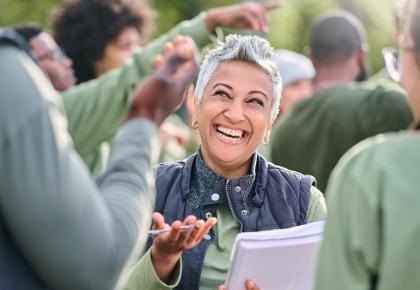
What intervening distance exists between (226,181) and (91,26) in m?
4.01

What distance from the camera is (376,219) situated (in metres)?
2.62

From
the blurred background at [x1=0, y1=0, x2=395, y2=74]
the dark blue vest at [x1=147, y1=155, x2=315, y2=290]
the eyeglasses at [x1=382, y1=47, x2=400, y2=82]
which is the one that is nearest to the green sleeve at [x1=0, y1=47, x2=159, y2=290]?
the dark blue vest at [x1=147, y1=155, x2=315, y2=290]

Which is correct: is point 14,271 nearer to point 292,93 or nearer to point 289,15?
point 292,93

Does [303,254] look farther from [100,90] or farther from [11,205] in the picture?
[100,90]

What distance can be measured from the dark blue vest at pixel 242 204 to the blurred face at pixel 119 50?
145 inches

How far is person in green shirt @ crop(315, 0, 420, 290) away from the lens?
8.48ft

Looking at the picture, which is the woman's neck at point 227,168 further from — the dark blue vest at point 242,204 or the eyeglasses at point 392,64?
the eyeglasses at point 392,64

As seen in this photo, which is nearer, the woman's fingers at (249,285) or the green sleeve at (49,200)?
the green sleeve at (49,200)

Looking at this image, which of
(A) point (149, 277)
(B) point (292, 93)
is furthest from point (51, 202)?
(B) point (292, 93)

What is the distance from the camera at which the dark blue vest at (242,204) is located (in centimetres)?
405

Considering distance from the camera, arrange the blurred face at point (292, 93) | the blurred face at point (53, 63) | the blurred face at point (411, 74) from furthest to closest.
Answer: the blurred face at point (292, 93)
the blurred face at point (53, 63)
the blurred face at point (411, 74)

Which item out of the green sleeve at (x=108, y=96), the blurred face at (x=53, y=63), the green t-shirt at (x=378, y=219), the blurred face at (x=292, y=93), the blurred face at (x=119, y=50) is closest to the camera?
the green t-shirt at (x=378, y=219)

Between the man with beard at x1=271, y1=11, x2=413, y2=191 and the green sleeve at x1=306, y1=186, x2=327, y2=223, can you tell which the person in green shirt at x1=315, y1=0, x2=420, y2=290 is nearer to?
the green sleeve at x1=306, y1=186, x2=327, y2=223

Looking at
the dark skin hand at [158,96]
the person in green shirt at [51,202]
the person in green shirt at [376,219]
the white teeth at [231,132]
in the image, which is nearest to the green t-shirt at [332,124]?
the white teeth at [231,132]
